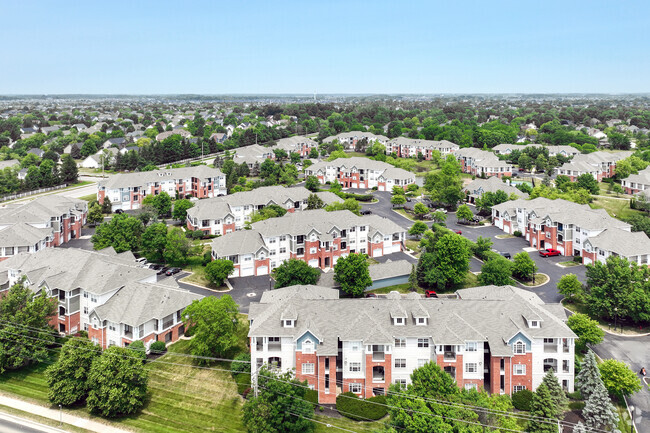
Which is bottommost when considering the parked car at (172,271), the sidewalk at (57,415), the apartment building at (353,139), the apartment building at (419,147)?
the sidewalk at (57,415)

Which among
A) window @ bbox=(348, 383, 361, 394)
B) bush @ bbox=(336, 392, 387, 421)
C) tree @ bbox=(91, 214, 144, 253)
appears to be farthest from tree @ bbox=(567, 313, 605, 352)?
tree @ bbox=(91, 214, 144, 253)

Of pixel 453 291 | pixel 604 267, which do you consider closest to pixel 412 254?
pixel 453 291

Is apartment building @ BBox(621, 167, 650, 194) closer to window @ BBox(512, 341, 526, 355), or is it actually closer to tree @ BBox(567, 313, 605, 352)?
tree @ BBox(567, 313, 605, 352)

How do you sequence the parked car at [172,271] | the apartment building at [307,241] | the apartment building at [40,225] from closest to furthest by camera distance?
the apartment building at [40,225], the parked car at [172,271], the apartment building at [307,241]

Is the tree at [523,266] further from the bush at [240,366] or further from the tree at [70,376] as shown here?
the tree at [70,376]

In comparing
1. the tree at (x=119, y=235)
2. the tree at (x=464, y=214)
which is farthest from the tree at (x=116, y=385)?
the tree at (x=464, y=214)

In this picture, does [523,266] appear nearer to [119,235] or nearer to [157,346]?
[157,346]
